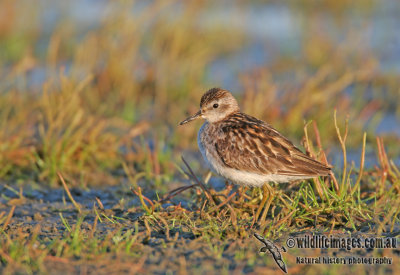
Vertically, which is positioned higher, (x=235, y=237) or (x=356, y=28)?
(x=356, y=28)

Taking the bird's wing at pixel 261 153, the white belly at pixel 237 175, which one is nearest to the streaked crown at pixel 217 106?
the bird's wing at pixel 261 153

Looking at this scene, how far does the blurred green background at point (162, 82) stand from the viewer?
7.16 metres

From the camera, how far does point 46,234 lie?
16.5ft

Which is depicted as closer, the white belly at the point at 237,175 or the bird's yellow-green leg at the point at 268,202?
the bird's yellow-green leg at the point at 268,202

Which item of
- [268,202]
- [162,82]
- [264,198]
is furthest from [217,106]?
[162,82]

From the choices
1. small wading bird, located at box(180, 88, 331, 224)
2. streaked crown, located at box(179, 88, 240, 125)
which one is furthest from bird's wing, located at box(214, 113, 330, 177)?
streaked crown, located at box(179, 88, 240, 125)

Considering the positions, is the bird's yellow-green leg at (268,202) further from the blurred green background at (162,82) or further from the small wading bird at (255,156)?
the blurred green background at (162,82)

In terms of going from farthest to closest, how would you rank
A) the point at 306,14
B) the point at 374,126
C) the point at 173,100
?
the point at 306,14
the point at 173,100
the point at 374,126

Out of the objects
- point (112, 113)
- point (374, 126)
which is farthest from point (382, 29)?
point (112, 113)

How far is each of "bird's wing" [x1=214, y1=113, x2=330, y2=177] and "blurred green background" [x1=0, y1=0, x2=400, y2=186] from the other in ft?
3.73

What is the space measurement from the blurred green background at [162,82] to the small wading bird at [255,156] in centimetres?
116

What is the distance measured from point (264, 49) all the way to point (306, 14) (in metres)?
3.05

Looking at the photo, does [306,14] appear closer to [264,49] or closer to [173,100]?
[264,49]

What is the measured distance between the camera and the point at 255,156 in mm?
5230
